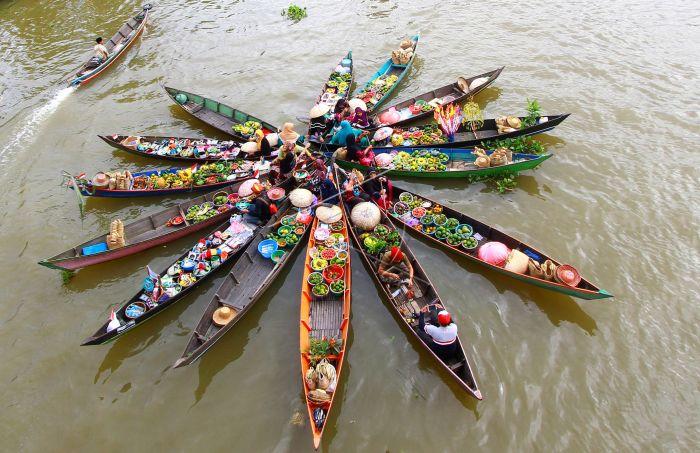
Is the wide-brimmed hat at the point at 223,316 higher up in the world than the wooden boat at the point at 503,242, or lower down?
lower down

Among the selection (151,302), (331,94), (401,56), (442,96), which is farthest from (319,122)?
(151,302)

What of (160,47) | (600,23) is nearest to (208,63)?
(160,47)

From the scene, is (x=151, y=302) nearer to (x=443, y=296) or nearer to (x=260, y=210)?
(x=260, y=210)

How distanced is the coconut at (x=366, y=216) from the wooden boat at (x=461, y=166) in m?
2.29

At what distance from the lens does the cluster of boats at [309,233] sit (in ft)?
31.9

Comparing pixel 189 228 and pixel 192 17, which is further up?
pixel 192 17

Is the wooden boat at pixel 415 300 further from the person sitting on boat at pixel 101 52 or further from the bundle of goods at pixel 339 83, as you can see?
the person sitting on boat at pixel 101 52

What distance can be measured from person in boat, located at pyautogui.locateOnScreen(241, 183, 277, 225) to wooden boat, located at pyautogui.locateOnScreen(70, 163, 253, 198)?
6.04 feet

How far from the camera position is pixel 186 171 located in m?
14.4

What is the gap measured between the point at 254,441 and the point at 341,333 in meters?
3.02

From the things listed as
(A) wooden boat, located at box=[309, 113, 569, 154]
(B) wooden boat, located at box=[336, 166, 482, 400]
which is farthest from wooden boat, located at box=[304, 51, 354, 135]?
(B) wooden boat, located at box=[336, 166, 482, 400]

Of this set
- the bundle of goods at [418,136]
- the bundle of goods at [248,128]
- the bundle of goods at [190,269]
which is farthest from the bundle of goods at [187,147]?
the bundle of goods at [418,136]

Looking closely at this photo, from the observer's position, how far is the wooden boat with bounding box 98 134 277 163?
1521 centimetres

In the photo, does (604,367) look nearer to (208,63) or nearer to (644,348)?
(644,348)
